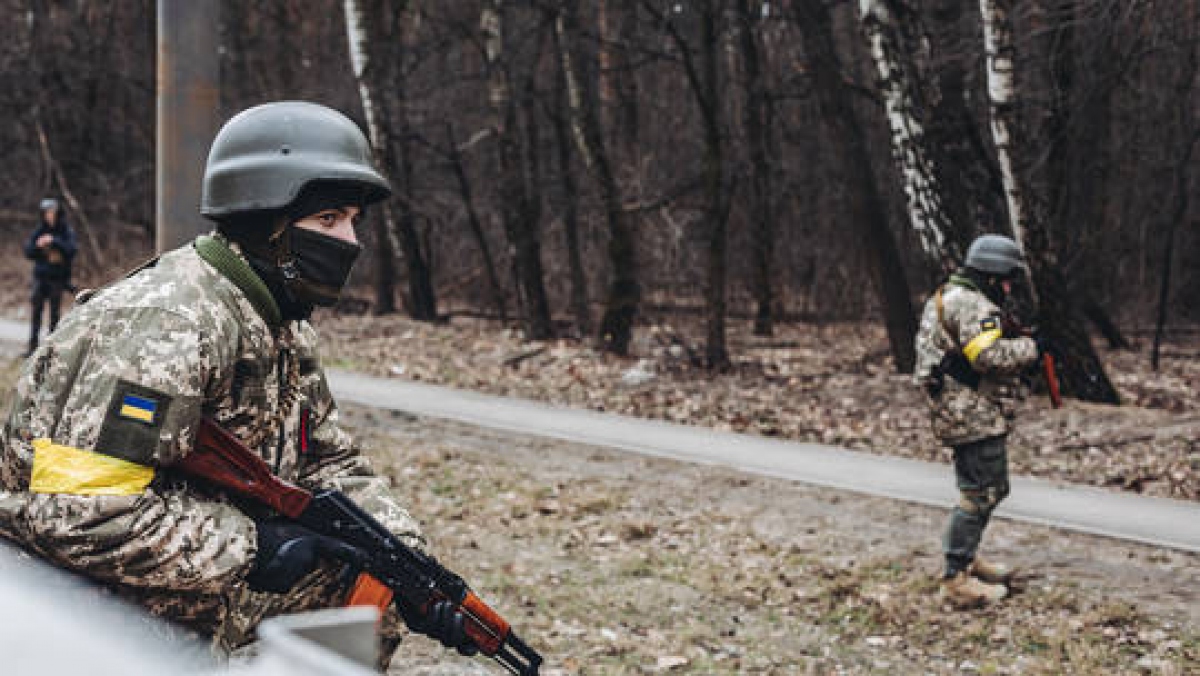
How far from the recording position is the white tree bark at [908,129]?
38.6 ft

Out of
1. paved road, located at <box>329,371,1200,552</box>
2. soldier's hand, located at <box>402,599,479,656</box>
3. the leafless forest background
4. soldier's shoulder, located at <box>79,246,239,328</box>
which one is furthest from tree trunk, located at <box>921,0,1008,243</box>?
soldier's shoulder, located at <box>79,246,239,328</box>

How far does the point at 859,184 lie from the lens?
1362 cm

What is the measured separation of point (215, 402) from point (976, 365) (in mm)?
4737

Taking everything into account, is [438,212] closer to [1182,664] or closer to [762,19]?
[762,19]

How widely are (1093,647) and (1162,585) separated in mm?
1165

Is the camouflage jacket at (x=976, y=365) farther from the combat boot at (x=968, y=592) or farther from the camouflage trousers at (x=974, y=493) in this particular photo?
the combat boot at (x=968, y=592)

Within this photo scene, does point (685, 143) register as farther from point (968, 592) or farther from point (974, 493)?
point (968, 592)

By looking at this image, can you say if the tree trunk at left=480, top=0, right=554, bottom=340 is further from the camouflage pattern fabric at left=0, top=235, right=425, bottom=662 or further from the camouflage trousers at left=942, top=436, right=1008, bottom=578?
the camouflage pattern fabric at left=0, top=235, right=425, bottom=662

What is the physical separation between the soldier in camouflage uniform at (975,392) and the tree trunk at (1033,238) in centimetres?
507

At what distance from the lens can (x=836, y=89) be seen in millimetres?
13570

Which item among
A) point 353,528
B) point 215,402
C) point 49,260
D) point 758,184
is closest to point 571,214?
point 758,184

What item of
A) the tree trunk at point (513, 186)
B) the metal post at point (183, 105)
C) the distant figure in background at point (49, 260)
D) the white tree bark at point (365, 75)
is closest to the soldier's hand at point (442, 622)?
the metal post at point (183, 105)

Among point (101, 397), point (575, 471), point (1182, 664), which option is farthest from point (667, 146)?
point (101, 397)

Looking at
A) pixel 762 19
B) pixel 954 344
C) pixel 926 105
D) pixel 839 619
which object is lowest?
pixel 839 619
